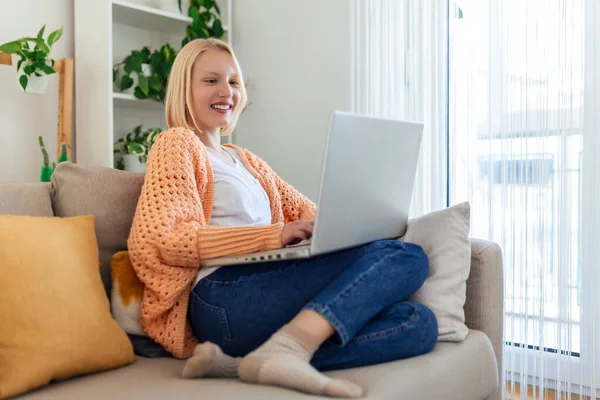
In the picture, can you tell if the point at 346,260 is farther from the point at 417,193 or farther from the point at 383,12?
the point at 383,12

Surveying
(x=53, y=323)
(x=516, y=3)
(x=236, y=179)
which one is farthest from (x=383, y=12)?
(x=53, y=323)

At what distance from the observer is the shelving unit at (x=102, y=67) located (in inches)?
105

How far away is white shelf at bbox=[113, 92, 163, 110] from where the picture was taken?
278 centimetres

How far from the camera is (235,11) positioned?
333cm

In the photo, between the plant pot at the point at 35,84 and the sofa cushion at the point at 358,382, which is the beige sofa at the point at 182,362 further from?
the plant pot at the point at 35,84

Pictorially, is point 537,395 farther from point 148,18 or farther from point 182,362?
point 148,18

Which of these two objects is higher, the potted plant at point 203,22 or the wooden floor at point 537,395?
the potted plant at point 203,22

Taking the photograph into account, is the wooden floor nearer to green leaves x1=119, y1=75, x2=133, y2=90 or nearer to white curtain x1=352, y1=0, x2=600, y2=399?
white curtain x1=352, y1=0, x2=600, y2=399

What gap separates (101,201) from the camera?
1.53m

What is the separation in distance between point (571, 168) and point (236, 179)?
1194 mm

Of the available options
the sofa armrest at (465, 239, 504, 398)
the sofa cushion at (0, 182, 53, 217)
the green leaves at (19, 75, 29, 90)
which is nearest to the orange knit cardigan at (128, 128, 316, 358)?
the sofa cushion at (0, 182, 53, 217)

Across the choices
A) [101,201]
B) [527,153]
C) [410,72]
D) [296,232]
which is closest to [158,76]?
[410,72]

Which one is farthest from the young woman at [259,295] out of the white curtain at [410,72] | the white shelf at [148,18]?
the white shelf at [148,18]

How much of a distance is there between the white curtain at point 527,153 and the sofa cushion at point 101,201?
127cm
